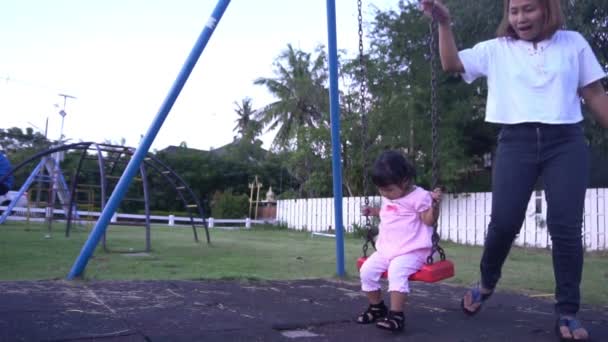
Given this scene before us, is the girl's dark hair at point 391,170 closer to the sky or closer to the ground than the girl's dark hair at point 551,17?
closer to the ground

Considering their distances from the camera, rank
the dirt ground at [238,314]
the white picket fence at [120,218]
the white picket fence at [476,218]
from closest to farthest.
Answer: the dirt ground at [238,314]
the white picket fence at [476,218]
the white picket fence at [120,218]

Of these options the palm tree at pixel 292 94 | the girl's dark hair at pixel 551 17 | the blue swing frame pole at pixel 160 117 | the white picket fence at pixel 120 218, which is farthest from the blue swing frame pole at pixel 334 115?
the palm tree at pixel 292 94

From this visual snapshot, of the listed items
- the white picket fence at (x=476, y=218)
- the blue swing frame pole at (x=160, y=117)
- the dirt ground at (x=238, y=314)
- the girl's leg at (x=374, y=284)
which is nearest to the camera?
the dirt ground at (x=238, y=314)

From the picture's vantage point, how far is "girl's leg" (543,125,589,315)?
8.20ft

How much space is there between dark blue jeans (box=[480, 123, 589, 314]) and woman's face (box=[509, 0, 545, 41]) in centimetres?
44

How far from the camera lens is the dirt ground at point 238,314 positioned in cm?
250

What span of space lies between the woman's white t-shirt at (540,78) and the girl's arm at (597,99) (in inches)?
1.6

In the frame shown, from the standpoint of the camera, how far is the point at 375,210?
3.07 m

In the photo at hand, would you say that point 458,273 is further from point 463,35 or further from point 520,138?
point 463,35

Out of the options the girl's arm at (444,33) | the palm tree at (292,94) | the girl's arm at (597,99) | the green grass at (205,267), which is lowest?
the green grass at (205,267)

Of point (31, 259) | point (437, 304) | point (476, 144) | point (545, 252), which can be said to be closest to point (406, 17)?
point (476, 144)

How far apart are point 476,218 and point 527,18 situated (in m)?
10.7

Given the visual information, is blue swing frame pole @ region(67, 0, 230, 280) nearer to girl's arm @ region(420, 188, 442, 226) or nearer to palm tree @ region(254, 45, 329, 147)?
girl's arm @ region(420, 188, 442, 226)

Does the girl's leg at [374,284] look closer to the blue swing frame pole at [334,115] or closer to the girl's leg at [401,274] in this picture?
the girl's leg at [401,274]
